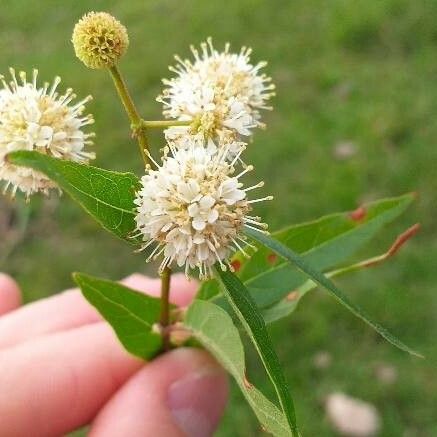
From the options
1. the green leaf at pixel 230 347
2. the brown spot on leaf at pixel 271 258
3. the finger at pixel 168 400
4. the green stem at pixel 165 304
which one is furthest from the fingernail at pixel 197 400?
the brown spot on leaf at pixel 271 258

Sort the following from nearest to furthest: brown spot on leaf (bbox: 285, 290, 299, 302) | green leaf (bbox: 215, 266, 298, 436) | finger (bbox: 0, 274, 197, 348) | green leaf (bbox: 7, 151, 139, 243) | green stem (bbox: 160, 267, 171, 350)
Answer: green leaf (bbox: 7, 151, 139, 243) < green leaf (bbox: 215, 266, 298, 436) < green stem (bbox: 160, 267, 171, 350) < brown spot on leaf (bbox: 285, 290, 299, 302) < finger (bbox: 0, 274, 197, 348)

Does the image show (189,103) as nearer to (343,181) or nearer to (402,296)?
(402,296)

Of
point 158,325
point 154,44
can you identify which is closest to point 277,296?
point 158,325

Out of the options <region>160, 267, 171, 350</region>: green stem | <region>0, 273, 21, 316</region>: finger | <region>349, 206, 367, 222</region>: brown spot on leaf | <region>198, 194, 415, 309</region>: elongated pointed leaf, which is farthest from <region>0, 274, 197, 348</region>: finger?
<region>349, 206, 367, 222</region>: brown spot on leaf

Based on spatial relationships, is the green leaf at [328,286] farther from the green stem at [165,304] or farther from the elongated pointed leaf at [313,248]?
the elongated pointed leaf at [313,248]

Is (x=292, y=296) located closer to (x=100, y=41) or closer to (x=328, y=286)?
(x=328, y=286)

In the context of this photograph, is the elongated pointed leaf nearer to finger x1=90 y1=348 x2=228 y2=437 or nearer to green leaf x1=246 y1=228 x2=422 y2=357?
finger x1=90 y1=348 x2=228 y2=437

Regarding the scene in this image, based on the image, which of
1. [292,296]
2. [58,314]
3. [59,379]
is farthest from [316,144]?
[59,379]
